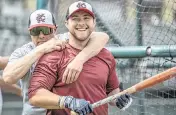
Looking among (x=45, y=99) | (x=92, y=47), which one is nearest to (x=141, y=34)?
(x=92, y=47)

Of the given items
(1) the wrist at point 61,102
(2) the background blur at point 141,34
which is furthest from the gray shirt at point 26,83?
(2) the background blur at point 141,34

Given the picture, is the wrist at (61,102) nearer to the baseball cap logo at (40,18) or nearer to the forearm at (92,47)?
the forearm at (92,47)

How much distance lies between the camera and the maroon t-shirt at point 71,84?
2664mm

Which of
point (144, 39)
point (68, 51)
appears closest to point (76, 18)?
point (68, 51)

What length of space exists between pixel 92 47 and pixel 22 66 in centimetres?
41

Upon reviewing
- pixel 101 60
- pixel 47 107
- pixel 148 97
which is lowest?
pixel 148 97

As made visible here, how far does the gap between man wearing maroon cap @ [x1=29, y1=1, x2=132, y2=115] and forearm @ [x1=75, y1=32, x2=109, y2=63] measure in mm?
33

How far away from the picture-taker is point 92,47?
2.81 m

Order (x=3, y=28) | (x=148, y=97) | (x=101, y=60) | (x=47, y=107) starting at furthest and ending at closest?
(x=3, y=28)
(x=148, y=97)
(x=101, y=60)
(x=47, y=107)

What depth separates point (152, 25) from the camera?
410 cm

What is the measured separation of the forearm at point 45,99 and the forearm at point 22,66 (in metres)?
0.17

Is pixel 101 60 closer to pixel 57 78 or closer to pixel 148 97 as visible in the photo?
pixel 57 78

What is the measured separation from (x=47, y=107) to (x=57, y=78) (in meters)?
0.18

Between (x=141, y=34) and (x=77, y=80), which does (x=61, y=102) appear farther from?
(x=141, y=34)
